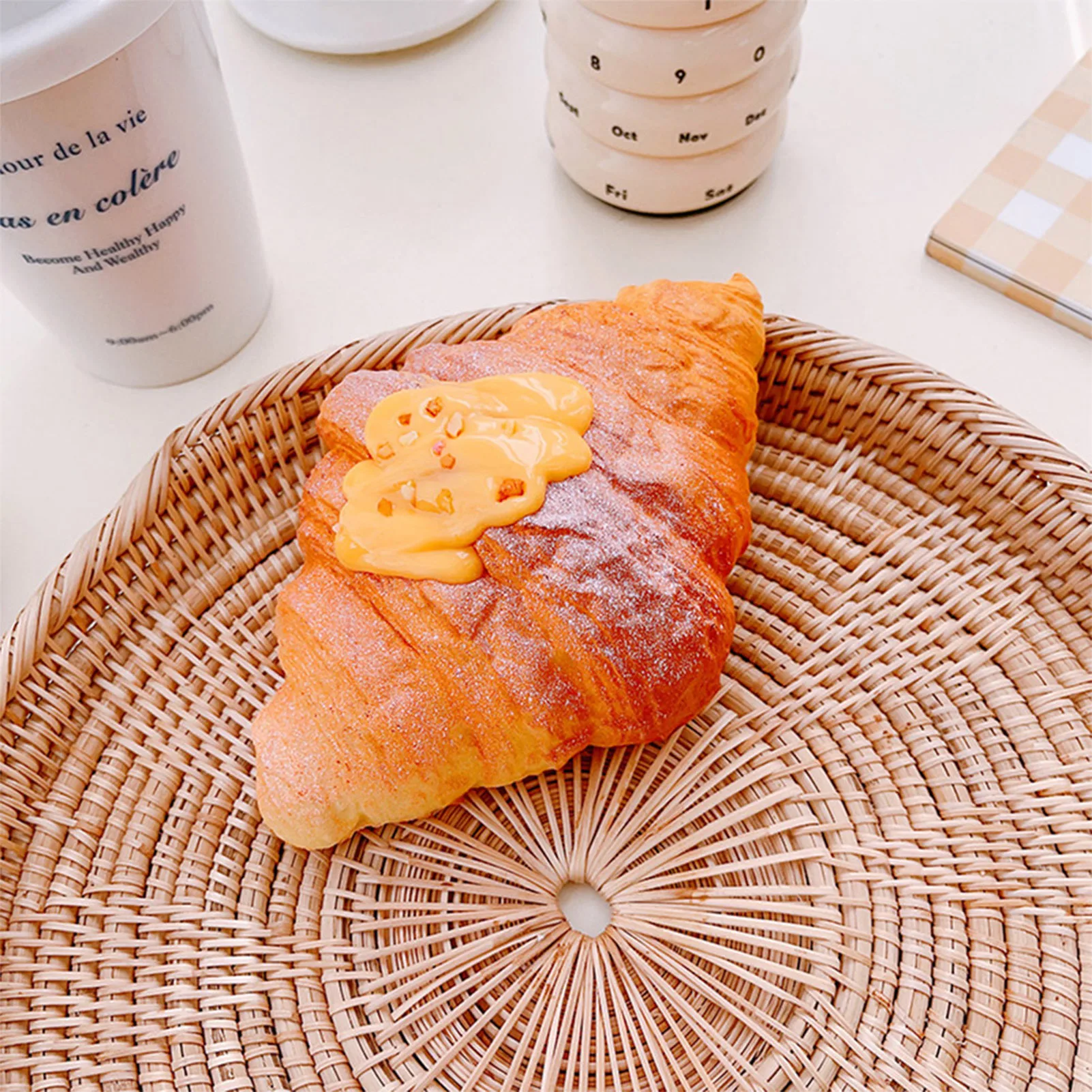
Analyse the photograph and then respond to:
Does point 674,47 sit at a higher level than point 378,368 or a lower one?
higher

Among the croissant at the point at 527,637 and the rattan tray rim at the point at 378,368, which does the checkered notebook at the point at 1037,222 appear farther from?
the croissant at the point at 527,637

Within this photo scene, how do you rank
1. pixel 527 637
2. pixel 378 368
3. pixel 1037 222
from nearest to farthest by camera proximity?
pixel 527 637
pixel 378 368
pixel 1037 222

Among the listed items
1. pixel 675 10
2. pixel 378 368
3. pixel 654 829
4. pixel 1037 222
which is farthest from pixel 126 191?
pixel 1037 222

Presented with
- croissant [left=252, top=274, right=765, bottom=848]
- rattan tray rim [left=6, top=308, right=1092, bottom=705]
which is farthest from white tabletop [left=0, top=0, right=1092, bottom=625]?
croissant [left=252, top=274, right=765, bottom=848]

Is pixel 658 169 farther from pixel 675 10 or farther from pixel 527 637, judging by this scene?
pixel 527 637

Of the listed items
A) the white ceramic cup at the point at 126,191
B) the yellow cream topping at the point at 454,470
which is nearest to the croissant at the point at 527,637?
the yellow cream topping at the point at 454,470

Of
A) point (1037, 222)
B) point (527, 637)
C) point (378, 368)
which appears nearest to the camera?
point (527, 637)
